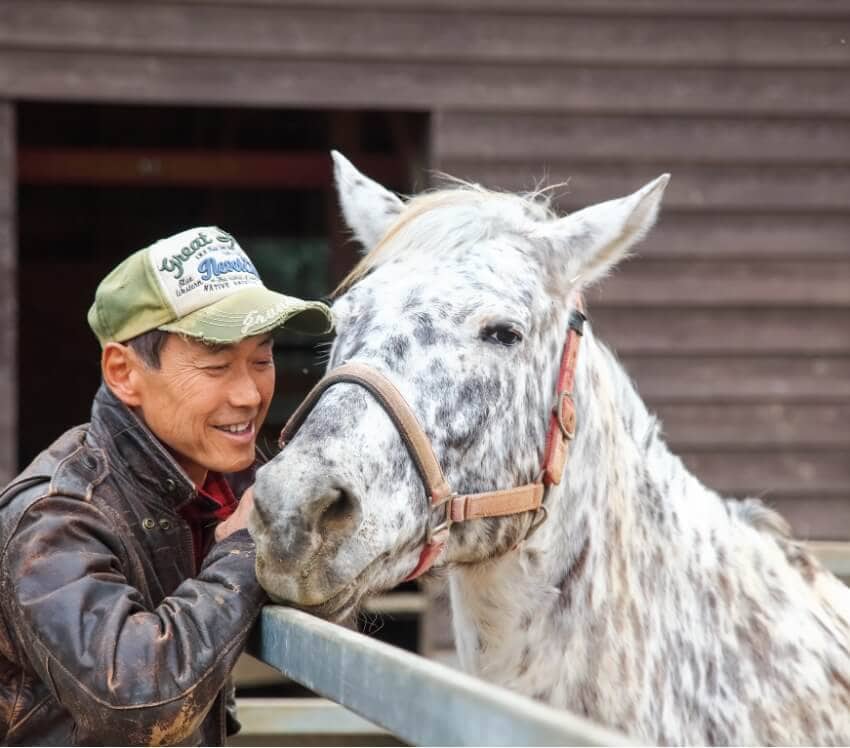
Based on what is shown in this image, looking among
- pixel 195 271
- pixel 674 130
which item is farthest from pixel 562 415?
pixel 674 130

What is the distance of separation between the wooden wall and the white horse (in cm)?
291

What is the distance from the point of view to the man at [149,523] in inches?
56.3

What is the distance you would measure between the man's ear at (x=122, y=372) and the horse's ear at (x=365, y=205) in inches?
25.8

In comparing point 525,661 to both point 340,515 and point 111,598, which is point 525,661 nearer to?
point 340,515

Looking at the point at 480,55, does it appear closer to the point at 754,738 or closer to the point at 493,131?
the point at 493,131

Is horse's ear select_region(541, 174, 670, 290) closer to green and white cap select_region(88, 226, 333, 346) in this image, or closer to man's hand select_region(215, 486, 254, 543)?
green and white cap select_region(88, 226, 333, 346)

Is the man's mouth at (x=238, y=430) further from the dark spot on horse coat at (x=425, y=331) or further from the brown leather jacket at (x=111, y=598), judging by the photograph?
the dark spot on horse coat at (x=425, y=331)

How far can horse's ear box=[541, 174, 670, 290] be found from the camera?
1.98 metres

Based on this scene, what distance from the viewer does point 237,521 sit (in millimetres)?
1684

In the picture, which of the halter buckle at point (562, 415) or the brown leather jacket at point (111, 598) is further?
the halter buckle at point (562, 415)

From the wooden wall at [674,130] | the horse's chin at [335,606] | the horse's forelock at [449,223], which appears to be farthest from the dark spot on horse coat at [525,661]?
the wooden wall at [674,130]

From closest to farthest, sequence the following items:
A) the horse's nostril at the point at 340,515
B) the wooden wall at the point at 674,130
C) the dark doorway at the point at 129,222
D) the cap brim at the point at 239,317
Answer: the horse's nostril at the point at 340,515, the cap brim at the point at 239,317, the wooden wall at the point at 674,130, the dark doorway at the point at 129,222

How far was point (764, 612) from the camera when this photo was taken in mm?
2053

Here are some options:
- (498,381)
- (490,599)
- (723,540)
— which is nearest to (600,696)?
(490,599)
